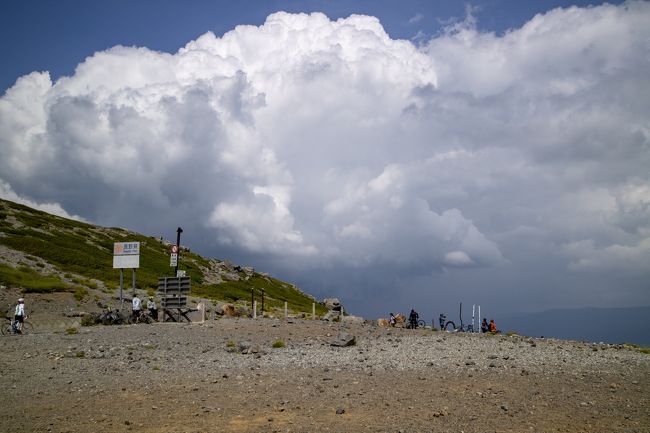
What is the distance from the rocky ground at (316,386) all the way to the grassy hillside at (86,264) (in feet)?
146

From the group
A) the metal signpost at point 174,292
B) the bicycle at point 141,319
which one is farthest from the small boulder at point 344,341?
the bicycle at point 141,319

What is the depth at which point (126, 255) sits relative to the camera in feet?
183

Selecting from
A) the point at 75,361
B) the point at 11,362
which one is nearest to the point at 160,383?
the point at 75,361

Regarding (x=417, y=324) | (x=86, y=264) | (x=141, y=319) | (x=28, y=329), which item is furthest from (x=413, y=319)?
(x=86, y=264)

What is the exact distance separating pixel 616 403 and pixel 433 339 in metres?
17.3

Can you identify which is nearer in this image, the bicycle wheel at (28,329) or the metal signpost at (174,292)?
the bicycle wheel at (28,329)

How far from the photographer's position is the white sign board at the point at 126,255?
55438 millimetres

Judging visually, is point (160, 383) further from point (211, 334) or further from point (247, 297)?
point (247, 297)

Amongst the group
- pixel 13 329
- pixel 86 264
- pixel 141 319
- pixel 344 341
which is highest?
pixel 86 264

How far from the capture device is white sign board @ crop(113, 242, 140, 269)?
5544 cm

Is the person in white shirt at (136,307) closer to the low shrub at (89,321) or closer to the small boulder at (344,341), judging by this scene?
the low shrub at (89,321)

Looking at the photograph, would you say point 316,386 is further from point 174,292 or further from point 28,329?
point 28,329

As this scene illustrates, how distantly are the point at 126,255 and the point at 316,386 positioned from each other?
41.7 m

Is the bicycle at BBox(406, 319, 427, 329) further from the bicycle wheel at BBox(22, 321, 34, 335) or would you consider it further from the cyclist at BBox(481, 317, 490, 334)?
the bicycle wheel at BBox(22, 321, 34, 335)
